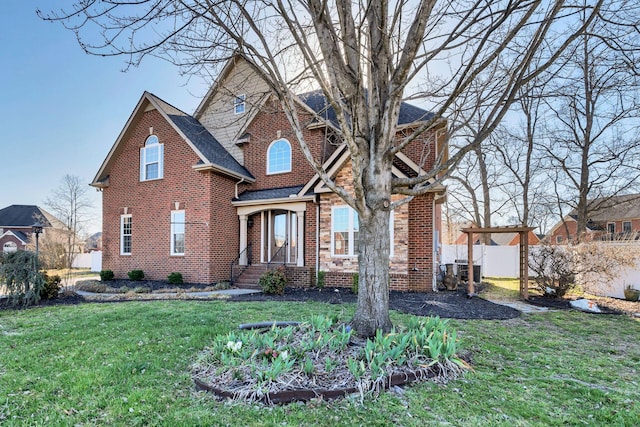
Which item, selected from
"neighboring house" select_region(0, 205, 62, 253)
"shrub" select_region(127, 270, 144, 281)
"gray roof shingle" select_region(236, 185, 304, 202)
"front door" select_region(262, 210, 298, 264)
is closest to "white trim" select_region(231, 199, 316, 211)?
"gray roof shingle" select_region(236, 185, 304, 202)

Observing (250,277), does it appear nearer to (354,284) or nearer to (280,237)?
(280,237)

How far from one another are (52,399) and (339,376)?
115 inches

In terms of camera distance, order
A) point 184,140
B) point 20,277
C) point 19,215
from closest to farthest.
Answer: point 20,277
point 184,140
point 19,215

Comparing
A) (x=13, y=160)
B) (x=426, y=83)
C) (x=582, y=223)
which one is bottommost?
(x=582, y=223)

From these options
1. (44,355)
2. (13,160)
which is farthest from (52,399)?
(13,160)

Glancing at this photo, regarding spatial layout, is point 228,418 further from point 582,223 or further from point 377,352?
point 582,223

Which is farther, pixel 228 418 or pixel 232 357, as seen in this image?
pixel 232 357

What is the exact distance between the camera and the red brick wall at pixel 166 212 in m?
12.5

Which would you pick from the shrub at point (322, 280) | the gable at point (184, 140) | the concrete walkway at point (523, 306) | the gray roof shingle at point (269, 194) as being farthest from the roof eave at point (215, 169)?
the concrete walkway at point (523, 306)

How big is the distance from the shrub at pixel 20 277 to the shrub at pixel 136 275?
4.64 meters

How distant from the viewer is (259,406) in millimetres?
3150

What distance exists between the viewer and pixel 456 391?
3439 mm

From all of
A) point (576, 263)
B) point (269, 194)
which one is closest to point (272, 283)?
point (269, 194)

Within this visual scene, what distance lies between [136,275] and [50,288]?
13.6ft
